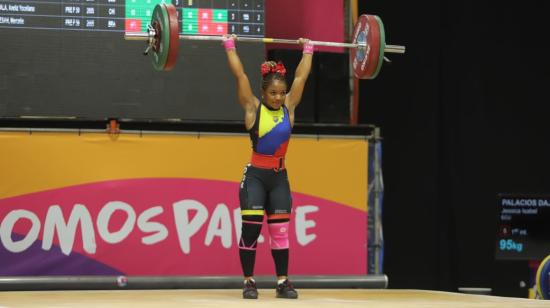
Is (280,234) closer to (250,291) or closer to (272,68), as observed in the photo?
A: (250,291)

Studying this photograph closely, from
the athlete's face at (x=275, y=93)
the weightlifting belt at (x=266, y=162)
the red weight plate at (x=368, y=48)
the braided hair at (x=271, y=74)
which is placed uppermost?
the red weight plate at (x=368, y=48)

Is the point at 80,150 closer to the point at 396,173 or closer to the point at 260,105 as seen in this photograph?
the point at 260,105

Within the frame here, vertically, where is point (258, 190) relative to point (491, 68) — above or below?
below

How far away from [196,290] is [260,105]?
4.65 feet

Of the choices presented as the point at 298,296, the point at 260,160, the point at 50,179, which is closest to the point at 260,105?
the point at 260,160

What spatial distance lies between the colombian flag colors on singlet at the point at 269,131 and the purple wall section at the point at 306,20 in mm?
1835

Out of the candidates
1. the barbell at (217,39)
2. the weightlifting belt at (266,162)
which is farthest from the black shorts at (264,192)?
the barbell at (217,39)

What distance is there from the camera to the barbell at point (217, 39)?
588 cm

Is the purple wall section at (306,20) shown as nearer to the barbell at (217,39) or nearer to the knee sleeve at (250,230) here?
the barbell at (217,39)

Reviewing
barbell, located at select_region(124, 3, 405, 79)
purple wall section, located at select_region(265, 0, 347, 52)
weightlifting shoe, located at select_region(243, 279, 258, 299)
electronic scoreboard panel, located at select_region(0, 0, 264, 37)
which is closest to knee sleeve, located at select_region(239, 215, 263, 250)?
weightlifting shoe, located at select_region(243, 279, 258, 299)

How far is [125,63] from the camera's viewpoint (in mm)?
7125

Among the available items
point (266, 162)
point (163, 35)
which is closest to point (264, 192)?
point (266, 162)

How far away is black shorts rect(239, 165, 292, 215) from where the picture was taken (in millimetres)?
5844

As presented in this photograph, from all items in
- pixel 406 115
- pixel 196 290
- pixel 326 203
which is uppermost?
pixel 406 115
